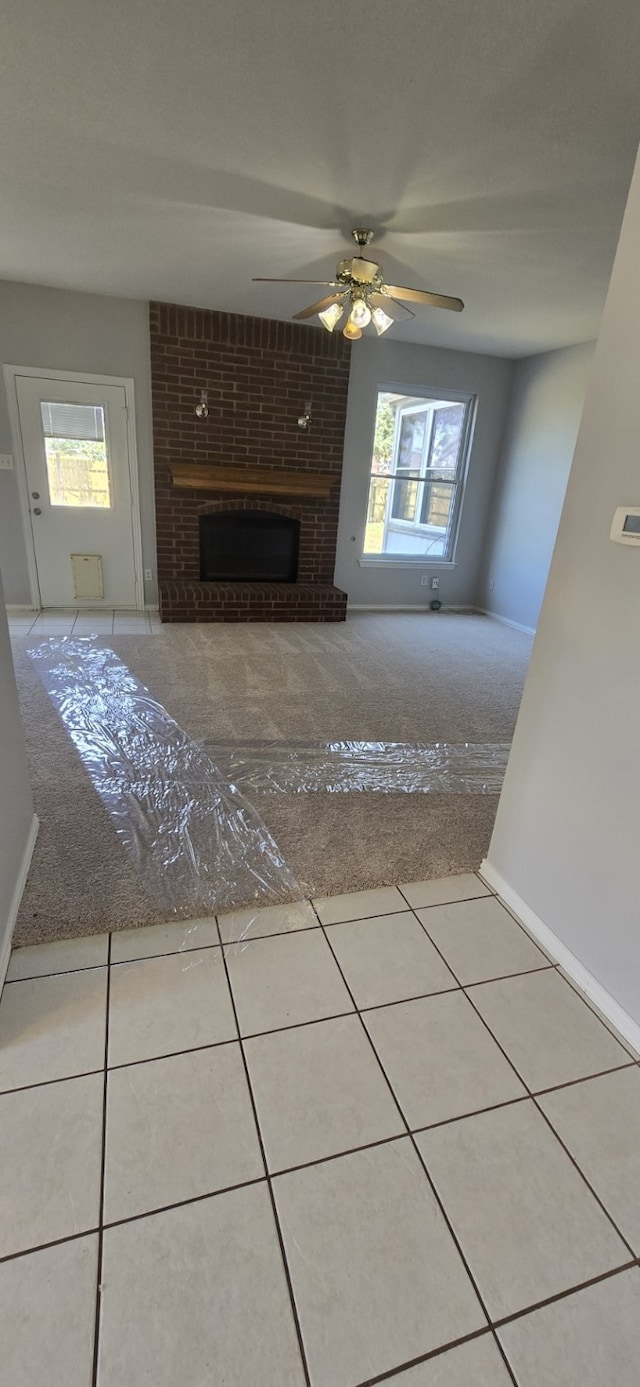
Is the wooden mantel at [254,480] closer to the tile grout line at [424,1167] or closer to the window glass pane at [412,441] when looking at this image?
the window glass pane at [412,441]

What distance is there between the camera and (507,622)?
554 centimetres

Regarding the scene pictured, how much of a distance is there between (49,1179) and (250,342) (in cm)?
511

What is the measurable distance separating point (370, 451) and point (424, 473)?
0.70 metres

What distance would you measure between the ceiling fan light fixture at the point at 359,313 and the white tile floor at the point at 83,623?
2.57 meters

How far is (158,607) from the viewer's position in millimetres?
5105

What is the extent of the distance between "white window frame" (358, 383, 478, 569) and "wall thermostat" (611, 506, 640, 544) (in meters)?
4.22

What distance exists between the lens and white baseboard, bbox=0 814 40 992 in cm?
143

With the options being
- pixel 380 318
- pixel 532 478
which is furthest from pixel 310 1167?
pixel 532 478

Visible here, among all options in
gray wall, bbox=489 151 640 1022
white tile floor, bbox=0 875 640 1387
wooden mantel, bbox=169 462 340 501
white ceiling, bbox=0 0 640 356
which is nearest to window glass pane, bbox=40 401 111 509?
wooden mantel, bbox=169 462 340 501

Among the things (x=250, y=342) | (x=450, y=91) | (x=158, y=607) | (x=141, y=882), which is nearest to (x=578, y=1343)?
(x=141, y=882)

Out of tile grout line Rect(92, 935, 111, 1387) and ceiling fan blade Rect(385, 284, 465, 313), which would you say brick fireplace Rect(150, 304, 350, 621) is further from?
tile grout line Rect(92, 935, 111, 1387)

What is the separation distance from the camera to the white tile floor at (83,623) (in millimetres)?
4309

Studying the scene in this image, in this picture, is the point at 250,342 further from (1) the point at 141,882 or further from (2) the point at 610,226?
(1) the point at 141,882

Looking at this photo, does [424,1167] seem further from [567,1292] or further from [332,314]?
[332,314]
